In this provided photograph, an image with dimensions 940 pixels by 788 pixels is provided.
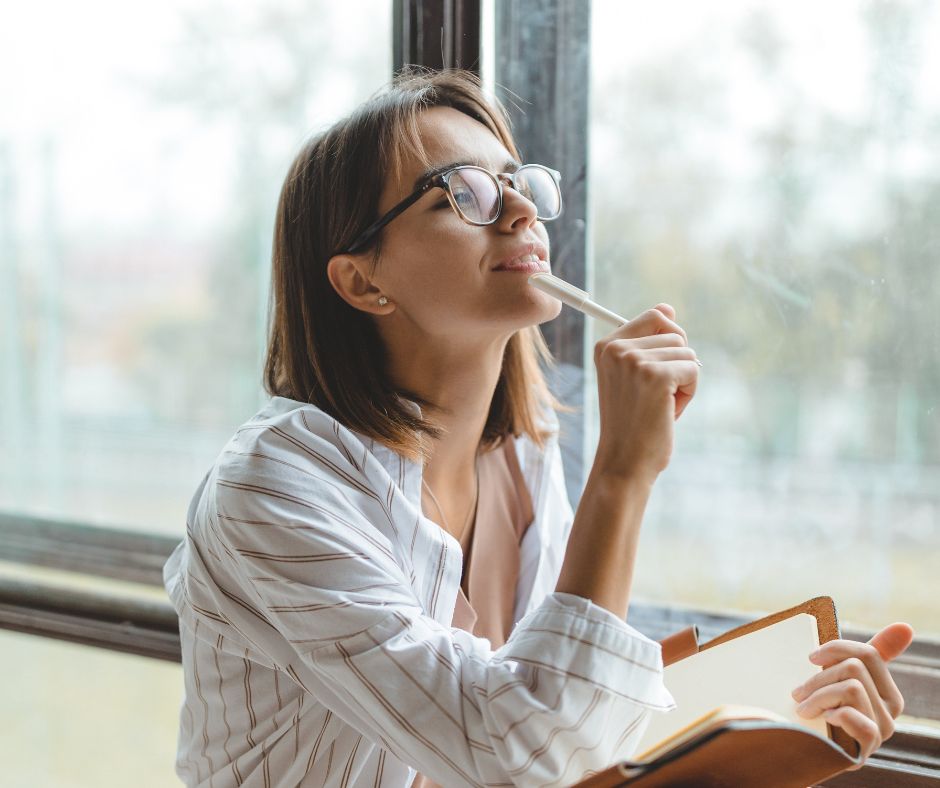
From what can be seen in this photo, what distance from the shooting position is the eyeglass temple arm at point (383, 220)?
3.51ft

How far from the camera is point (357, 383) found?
3.74ft

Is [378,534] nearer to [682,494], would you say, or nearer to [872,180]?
[682,494]

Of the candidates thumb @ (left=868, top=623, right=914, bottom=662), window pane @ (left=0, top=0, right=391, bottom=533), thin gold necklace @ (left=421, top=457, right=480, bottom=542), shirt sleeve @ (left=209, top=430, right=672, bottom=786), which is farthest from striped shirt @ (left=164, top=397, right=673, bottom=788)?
window pane @ (left=0, top=0, right=391, bottom=533)

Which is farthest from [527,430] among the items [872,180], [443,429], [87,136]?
[87,136]

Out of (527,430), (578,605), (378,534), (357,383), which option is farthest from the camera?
(527,430)

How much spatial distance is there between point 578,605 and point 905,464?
1.94 feet

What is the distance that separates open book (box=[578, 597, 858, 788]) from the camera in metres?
0.71

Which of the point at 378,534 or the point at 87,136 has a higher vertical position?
the point at 87,136

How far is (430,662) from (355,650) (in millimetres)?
69

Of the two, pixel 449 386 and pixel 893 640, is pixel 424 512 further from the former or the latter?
pixel 893 640

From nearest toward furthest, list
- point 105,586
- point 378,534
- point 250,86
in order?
point 378,534
point 250,86
point 105,586

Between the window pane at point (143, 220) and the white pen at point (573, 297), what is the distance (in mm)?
657

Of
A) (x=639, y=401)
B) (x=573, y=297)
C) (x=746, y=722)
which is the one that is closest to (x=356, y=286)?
(x=573, y=297)

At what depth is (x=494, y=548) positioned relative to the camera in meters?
1.27
